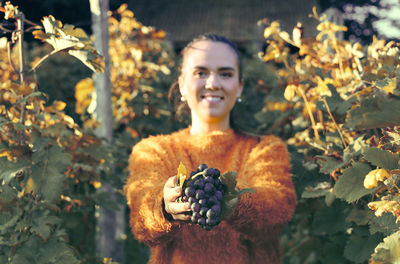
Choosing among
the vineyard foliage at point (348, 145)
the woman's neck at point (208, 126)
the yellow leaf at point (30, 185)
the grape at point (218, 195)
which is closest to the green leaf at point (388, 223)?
the vineyard foliage at point (348, 145)

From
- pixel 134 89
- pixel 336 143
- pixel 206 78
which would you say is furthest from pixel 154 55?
pixel 336 143

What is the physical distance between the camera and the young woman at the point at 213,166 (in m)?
1.54

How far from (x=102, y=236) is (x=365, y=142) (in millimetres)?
1726

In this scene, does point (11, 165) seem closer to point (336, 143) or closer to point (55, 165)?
point (55, 165)

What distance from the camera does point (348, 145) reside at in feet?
5.69

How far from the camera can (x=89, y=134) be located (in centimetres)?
210

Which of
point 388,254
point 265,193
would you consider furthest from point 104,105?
point 388,254

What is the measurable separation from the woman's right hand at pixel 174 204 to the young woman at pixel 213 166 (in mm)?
53

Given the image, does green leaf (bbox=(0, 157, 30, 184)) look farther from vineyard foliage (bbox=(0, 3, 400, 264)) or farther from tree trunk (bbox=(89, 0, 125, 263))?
tree trunk (bbox=(89, 0, 125, 263))

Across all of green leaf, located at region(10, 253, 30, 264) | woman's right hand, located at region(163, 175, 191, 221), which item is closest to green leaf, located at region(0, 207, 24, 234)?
green leaf, located at region(10, 253, 30, 264)

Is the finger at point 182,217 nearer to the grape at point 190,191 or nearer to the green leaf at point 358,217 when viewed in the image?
the grape at point 190,191

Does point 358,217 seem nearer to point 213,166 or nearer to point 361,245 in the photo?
point 361,245

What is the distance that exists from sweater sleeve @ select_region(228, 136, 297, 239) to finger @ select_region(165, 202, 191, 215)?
0.23 m

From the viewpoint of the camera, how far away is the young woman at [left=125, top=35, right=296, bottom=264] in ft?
5.06
